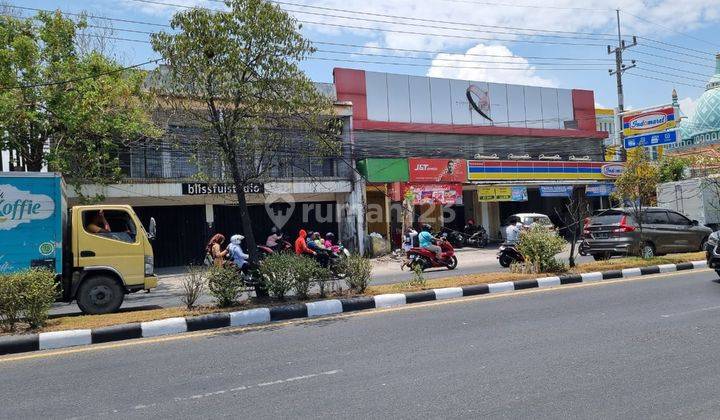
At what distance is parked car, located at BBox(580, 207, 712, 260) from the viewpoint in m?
14.7

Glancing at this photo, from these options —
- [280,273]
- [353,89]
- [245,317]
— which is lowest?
[245,317]

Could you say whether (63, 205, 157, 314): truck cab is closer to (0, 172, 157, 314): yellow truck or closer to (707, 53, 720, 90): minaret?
(0, 172, 157, 314): yellow truck

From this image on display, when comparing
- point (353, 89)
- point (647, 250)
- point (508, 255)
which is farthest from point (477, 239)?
point (647, 250)

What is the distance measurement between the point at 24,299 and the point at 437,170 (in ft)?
60.9

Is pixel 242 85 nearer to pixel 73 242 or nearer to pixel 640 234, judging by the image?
pixel 73 242

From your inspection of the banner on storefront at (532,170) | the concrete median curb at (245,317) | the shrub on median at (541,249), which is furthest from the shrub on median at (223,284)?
the banner on storefront at (532,170)

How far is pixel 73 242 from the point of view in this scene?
945 cm

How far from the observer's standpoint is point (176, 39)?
808 centimetres

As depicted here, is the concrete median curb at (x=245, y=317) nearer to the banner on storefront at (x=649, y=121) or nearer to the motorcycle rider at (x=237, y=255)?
the motorcycle rider at (x=237, y=255)

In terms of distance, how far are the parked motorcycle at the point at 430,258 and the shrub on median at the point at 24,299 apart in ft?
32.7

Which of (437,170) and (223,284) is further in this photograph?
(437,170)

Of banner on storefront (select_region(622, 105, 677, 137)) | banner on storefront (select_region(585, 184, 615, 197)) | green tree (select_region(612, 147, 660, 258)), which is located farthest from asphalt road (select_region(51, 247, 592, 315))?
banner on storefront (select_region(622, 105, 677, 137))

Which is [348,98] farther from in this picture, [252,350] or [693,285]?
[252,350]

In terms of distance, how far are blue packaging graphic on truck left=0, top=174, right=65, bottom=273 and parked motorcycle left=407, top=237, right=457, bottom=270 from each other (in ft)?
30.1
